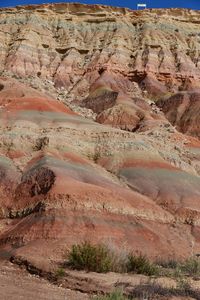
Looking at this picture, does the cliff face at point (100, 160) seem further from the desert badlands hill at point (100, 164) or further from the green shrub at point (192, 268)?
the green shrub at point (192, 268)

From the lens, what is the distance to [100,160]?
32125 mm

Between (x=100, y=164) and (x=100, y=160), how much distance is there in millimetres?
384

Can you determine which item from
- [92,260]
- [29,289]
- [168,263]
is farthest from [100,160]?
[29,289]

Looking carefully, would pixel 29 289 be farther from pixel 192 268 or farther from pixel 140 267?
pixel 192 268

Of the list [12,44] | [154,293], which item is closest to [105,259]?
[154,293]

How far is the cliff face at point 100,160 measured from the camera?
22688 millimetres

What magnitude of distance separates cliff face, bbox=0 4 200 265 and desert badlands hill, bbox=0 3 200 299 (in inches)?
2.2

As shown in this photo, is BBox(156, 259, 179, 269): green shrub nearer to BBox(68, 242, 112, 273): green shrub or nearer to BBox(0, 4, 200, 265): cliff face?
BBox(0, 4, 200, 265): cliff face

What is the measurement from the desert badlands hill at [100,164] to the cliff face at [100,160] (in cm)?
6

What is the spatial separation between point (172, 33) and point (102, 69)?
14042 millimetres

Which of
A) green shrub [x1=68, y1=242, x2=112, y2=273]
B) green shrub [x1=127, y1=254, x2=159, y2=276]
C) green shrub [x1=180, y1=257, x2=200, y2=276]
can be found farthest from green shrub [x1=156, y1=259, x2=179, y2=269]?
green shrub [x1=68, y1=242, x2=112, y2=273]

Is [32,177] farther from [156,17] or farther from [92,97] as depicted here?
[156,17]

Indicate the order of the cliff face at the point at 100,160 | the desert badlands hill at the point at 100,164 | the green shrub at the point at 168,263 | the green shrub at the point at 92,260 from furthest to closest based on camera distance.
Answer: the cliff face at the point at 100,160 → the desert badlands hill at the point at 100,164 → the green shrub at the point at 168,263 → the green shrub at the point at 92,260

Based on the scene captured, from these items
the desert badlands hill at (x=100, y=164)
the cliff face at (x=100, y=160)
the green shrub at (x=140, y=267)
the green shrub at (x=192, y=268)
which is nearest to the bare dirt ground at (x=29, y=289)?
the desert badlands hill at (x=100, y=164)
